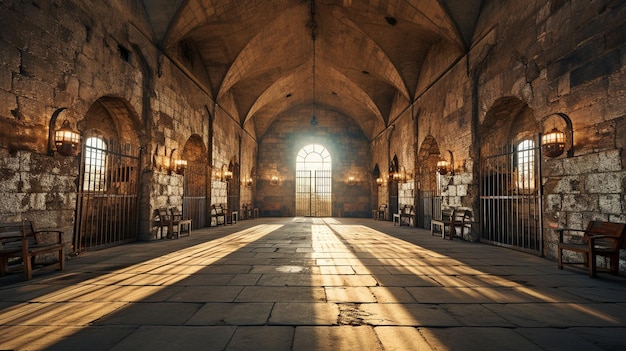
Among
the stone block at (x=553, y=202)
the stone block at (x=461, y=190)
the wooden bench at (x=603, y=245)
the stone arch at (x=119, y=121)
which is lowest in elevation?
the wooden bench at (x=603, y=245)

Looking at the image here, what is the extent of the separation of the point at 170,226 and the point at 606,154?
27.8 ft

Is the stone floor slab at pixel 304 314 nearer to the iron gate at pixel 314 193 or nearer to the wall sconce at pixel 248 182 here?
the wall sconce at pixel 248 182

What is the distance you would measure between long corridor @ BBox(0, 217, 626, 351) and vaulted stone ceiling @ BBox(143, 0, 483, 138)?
19.2 feet

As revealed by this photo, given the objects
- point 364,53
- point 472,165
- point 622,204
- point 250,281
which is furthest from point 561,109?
point 364,53

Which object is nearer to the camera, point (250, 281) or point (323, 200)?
point (250, 281)

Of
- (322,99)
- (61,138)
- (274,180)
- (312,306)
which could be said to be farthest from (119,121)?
(322,99)

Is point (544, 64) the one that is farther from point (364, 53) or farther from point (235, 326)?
point (364, 53)

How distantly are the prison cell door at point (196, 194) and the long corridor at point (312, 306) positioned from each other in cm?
504

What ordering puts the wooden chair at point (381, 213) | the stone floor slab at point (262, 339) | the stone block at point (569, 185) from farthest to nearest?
the wooden chair at point (381, 213)
the stone block at point (569, 185)
the stone floor slab at point (262, 339)

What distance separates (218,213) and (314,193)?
26.0 feet

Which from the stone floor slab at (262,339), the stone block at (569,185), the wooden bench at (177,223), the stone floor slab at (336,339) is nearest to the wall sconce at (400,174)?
the stone block at (569,185)

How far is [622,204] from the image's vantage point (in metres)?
3.89

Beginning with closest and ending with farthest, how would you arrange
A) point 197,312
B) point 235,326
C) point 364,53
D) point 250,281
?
1. point 235,326
2. point 197,312
3. point 250,281
4. point 364,53

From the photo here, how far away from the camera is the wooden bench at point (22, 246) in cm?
362
